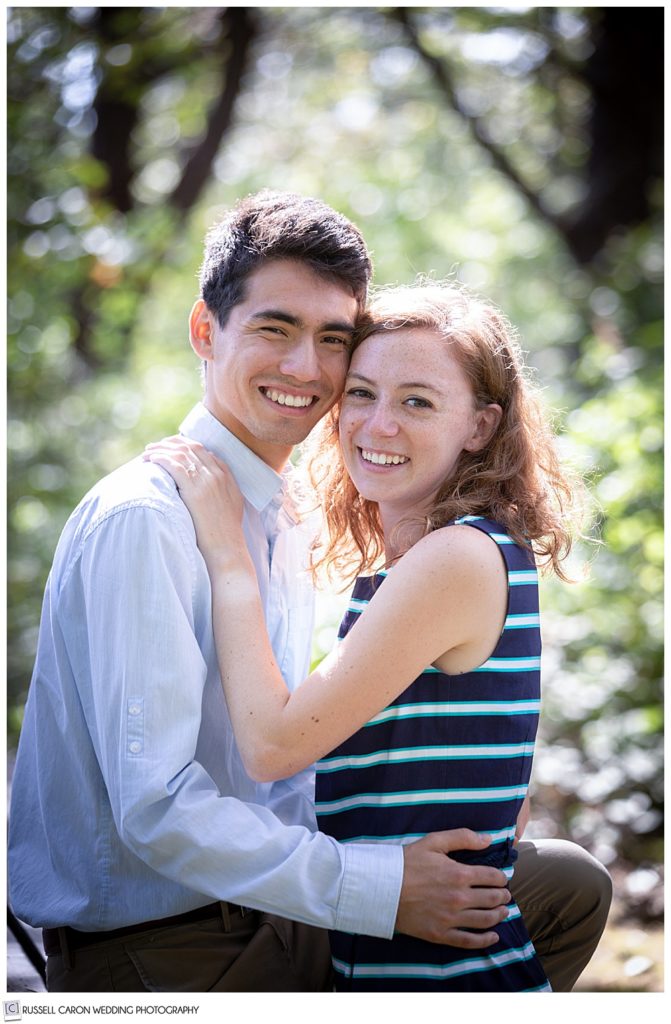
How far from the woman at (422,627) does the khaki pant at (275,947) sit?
0.14 meters

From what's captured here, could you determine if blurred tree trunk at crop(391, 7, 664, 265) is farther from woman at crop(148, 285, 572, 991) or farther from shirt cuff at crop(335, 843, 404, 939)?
shirt cuff at crop(335, 843, 404, 939)

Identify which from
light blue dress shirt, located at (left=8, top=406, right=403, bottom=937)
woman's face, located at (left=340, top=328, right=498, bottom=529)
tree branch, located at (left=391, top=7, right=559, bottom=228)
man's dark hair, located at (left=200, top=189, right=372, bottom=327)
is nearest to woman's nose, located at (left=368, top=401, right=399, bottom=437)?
woman's face, located at (left=340, top=328, right=498, bottom=529)

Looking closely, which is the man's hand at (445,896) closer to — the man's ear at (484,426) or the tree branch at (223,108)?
the man's ear at (484,426)

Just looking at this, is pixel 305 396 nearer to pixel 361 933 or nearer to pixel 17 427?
pixel 361 933

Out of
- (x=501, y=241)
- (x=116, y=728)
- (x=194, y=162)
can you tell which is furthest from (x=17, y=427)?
(x=501, y=241)

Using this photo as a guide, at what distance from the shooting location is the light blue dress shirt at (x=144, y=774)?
2020 millimetres

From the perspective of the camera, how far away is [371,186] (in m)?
14.2

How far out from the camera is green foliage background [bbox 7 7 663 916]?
5.13m

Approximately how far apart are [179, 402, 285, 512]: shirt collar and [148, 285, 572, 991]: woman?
0.28ft

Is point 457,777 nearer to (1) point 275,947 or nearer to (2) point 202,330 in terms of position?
(1) point 275,947

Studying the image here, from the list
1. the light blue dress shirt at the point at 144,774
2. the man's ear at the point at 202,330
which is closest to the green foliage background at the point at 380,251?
the man's ear at the point at 202,330

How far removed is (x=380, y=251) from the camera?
523 inches

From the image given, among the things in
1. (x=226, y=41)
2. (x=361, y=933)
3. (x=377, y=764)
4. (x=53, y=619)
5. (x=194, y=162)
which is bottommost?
(x=361, y=933)
